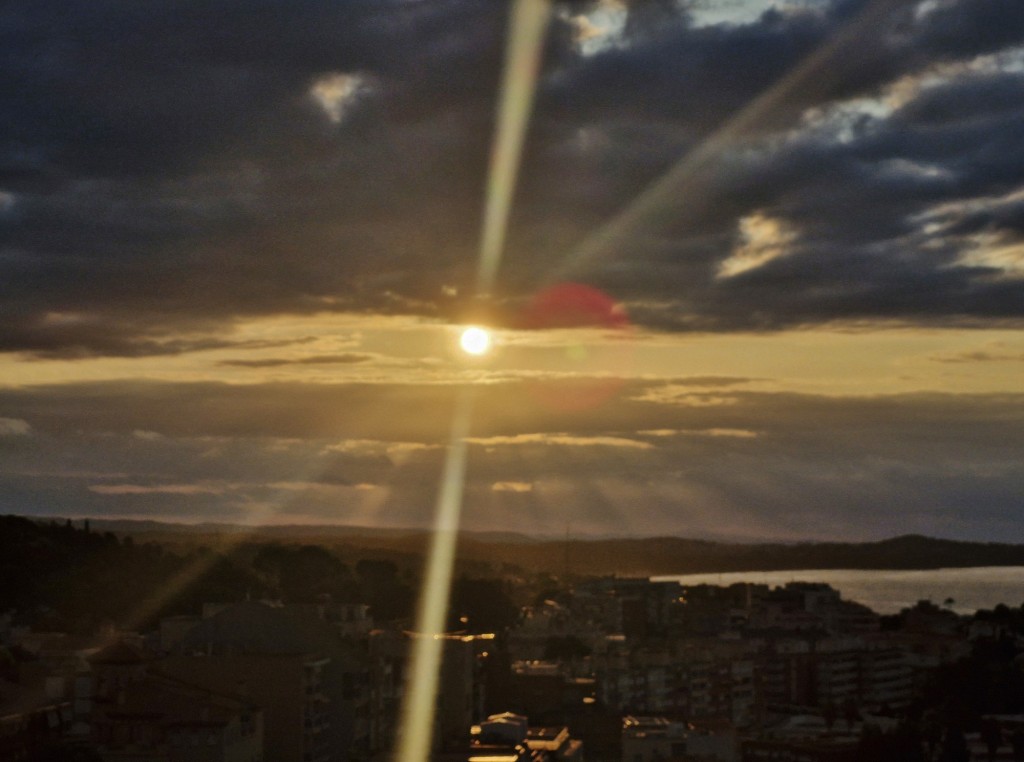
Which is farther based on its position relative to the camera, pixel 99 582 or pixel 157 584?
pixel 157 584

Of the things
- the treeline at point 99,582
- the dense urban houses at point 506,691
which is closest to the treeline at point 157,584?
the treeline at point 99,582

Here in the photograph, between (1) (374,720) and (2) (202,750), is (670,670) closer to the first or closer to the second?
(1) (374,720)

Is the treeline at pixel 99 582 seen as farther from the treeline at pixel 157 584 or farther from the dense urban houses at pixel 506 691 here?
the dense urban houses at pixel 506 691

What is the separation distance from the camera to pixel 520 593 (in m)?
150

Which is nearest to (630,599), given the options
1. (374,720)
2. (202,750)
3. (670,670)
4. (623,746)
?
(670,670)

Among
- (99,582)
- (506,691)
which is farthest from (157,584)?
(506,691)

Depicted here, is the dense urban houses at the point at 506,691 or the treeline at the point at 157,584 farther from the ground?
the treeline at the point at 157,584

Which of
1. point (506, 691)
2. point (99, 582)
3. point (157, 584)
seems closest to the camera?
point (506, 691)

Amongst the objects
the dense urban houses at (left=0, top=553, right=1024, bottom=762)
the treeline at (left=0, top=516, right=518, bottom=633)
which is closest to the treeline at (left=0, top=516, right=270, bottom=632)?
the treeline at (left=0, top=516, right=518, bottom=633)

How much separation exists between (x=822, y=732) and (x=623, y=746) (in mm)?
19233

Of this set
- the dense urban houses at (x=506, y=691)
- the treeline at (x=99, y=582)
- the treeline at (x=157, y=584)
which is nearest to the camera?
the dense urban houses at (x=506, y=691)

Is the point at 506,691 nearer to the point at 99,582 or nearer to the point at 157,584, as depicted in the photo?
the point at 157,584

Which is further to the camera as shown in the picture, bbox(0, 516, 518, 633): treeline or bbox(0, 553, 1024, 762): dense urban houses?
bbox(0, 516, 518, 633): treeline

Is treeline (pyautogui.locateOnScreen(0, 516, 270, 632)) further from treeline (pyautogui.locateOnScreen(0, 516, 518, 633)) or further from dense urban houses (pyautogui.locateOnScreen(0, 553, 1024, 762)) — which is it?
dense urban houses (pyautogui.locateOnScreen(0, 553, 1024, 762))
